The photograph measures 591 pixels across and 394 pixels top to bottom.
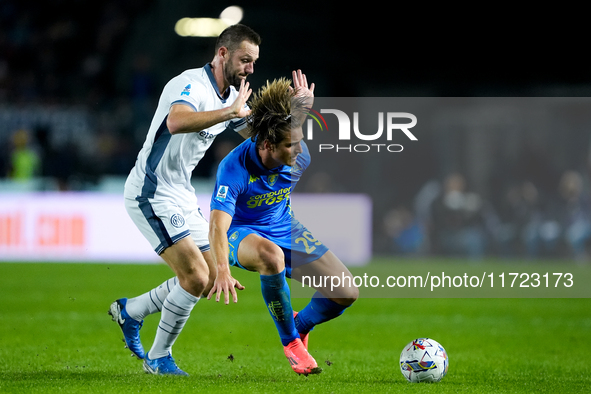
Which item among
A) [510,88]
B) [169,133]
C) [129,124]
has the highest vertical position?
[510,88]

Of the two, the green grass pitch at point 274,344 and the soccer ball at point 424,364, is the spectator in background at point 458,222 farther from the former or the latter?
the soccer ball at point 424,364

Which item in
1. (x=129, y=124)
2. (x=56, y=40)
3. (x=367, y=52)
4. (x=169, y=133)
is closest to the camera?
(x=169, y=133)

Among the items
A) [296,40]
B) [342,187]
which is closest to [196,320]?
[342,187]

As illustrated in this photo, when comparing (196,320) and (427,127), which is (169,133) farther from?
(427,127)

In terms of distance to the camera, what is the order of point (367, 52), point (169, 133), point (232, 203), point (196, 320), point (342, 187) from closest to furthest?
point (232, 203)
point (169, 133)
point (196, 320)
point (342, 187)
point (367, 52)

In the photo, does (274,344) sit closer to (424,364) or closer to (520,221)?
(424,364)

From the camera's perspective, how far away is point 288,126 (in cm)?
532

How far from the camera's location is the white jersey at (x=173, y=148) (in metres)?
5.43

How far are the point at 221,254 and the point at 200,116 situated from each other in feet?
3.01

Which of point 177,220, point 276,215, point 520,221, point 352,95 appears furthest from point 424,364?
point 352,95

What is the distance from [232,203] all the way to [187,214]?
2.63 feet

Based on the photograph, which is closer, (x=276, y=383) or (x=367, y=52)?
(x=276, y=383)

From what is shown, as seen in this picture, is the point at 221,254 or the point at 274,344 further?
the point at 274,344

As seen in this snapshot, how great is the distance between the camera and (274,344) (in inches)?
297
